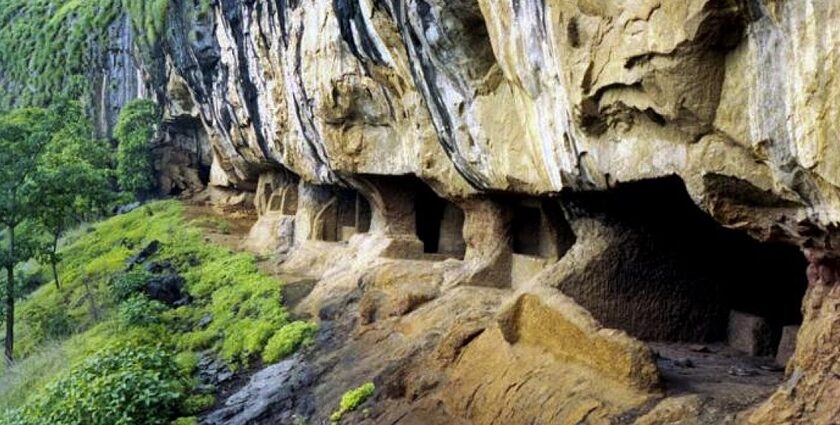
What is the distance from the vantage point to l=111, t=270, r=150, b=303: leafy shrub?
20.0 meters

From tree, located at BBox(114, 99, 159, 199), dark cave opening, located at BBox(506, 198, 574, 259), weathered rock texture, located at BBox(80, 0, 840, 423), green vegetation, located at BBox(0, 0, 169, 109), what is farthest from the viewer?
green vegetation, located at BBox(0, 0, 169, 109)

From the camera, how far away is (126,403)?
37.0 ft

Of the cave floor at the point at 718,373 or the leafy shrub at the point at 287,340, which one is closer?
the cave floor at the point at 718,373

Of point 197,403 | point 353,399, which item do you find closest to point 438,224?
point 197,403

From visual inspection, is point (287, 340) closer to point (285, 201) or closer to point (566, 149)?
point (566, 149)

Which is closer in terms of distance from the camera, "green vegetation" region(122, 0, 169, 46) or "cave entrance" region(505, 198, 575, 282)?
"cave entrance" region(505, 198, 575, 282)

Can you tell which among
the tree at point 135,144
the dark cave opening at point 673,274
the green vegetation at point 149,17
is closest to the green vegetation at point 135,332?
the tree at point 135,144

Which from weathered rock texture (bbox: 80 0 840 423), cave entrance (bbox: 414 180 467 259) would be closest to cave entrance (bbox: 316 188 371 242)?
weathered rock texture (bbox: 80 0 840 423)

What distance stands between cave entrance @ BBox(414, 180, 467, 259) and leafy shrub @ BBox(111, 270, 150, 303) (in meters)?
7.12

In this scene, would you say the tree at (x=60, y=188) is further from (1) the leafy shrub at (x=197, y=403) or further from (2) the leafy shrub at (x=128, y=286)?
(1) the leafy shrub at (x=197, y=403)

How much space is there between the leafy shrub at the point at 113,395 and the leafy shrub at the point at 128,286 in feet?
A: 24.6

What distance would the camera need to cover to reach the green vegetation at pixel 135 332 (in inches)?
454

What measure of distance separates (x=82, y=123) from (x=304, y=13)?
19852mm

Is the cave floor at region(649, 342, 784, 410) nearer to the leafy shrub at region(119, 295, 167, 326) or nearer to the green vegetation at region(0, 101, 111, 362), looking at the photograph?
the leafy shrub at region(119, 295, 167, 326)
